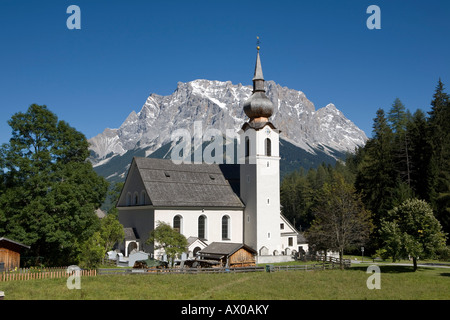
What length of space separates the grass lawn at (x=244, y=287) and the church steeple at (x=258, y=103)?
70.2ft

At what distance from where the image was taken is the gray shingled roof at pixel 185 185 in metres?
47.8

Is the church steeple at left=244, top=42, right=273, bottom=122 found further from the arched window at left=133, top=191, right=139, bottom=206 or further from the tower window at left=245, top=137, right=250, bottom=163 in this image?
the arched window at left=133, top=191, right=139, bottom=206

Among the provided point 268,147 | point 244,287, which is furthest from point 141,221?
point 244,287

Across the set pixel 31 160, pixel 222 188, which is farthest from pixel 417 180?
pixel 31 160

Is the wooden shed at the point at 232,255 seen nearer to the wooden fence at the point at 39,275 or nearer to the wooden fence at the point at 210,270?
the wooden fence at the point at 210,270

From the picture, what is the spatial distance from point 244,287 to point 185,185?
23.6 metres

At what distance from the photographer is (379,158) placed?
195ft

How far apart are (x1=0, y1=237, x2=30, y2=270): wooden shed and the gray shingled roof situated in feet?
50.1

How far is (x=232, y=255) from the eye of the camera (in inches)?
1599

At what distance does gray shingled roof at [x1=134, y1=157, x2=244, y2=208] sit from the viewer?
47750 mm

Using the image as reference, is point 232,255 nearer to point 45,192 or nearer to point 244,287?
point 244,287

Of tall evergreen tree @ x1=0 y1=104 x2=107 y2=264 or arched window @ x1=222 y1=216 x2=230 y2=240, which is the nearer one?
tall evergreen tree @ x1=0 y1=104 x2=107 y2=264

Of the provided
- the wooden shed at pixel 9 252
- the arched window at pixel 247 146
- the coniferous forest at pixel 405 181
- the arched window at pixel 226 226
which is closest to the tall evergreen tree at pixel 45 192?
the wooden shed at pixel 9 252

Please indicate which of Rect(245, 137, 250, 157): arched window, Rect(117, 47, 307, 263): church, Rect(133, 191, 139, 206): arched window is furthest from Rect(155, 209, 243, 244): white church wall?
Rect(245, 137, 250, 157): arched window
